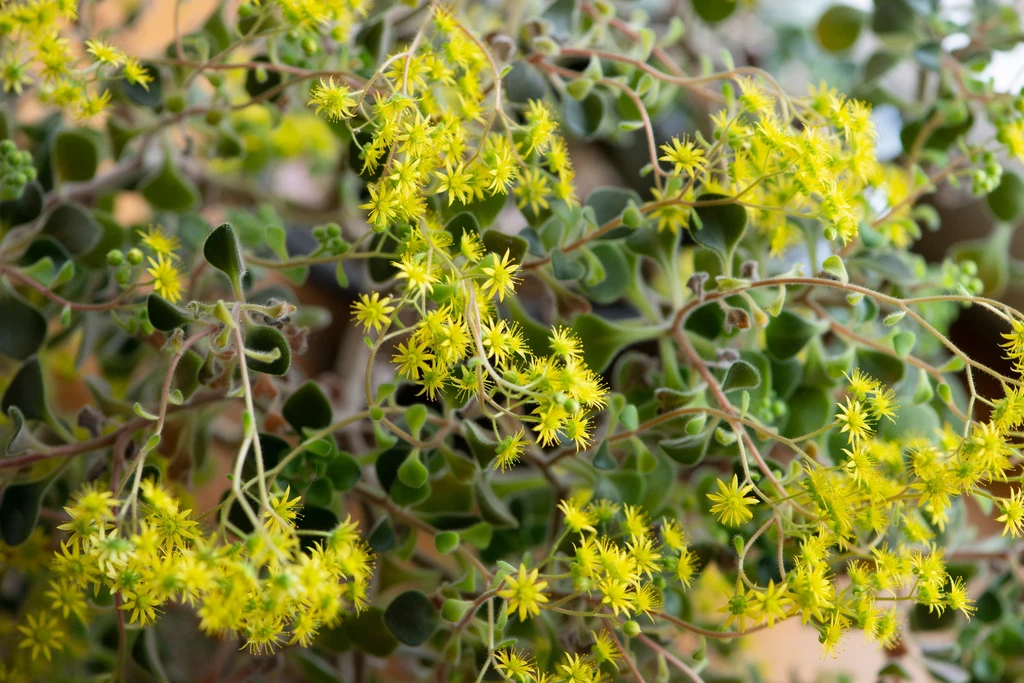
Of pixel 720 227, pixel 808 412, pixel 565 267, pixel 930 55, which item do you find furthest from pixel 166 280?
pixel 930 55

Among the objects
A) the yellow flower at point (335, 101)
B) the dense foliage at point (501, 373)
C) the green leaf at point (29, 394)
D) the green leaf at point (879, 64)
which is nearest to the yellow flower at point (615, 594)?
the dense foliage at point (501, 373)

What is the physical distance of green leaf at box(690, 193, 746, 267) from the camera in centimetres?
55

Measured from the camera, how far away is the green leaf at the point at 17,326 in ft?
1.99

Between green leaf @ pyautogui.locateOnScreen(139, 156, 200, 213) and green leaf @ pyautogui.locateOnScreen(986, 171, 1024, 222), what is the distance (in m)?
0.73

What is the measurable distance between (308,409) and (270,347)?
0.32ft

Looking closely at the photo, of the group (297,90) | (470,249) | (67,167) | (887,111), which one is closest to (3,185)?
(67,167)

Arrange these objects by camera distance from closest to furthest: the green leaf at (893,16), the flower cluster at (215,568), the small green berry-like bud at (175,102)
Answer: the flower cluster at (215,568) < the small green berry-like bud at (175,102) < the green leaf at (893,16)

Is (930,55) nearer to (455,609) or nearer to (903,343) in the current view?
(903,343)

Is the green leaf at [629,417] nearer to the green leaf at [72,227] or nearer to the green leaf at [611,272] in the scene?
the green leaf at [611,272]

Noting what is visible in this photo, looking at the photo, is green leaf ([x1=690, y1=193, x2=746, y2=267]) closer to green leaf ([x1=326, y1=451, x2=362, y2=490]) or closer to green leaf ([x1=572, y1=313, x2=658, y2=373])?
green leaf ([x1=572, y1=313, x2=658, y2=373])

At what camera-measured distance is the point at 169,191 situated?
2.45ft

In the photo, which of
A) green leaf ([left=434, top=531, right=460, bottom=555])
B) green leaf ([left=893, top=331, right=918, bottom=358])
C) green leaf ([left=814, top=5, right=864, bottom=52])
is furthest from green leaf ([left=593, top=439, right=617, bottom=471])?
green leaf ([left=814, top=5, right=864, bottom=52])

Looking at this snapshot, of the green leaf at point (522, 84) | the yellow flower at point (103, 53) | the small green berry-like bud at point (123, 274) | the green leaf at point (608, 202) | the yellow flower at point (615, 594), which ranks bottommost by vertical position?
the yellow flower at point (615, 594)

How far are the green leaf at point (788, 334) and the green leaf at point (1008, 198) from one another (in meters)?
0.28
